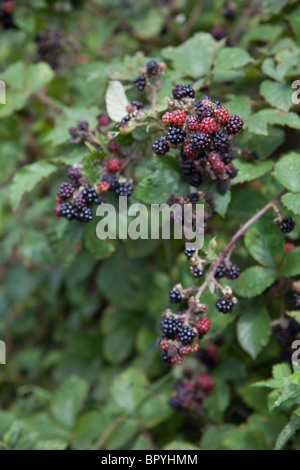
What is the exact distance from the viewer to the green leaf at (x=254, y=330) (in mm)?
2303


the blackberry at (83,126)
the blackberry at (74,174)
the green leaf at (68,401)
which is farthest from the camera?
the green leaf at (68,401)

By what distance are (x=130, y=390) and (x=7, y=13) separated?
286cm

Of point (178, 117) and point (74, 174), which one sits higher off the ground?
point (178, 117)

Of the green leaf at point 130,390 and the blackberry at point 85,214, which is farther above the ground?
the blackberry at point 85,214

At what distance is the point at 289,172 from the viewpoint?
2.11 m

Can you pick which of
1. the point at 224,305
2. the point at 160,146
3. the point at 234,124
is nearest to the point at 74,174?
the point at 160,146

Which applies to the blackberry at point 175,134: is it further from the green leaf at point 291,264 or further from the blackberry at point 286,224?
the green leaf at point 291,264

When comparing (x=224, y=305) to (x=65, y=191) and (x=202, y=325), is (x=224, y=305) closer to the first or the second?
(x=202, y=325)

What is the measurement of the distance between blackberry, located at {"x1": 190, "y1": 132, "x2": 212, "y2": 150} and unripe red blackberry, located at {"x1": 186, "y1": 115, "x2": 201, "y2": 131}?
0.03 m

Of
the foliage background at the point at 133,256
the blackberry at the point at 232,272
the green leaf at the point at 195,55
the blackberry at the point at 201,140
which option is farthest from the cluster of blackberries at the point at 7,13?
the blackberry at the point at 232,272

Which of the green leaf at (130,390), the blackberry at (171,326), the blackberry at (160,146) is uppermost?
the blackberry at (160,146)

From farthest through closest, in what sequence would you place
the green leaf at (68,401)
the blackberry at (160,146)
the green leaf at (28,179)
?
the green leaf at (68,401)
the green leaf at (28,179)
the blackberry at (160,146)

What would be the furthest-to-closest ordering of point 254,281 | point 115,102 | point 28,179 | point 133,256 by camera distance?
point 133,256 < point 28,179 < point 254,281 < point 115,102

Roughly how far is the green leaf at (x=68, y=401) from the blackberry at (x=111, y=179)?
162 cm
